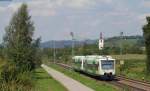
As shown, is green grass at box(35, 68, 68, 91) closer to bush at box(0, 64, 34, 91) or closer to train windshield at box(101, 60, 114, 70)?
bush at box(0, 64, 34, 91)

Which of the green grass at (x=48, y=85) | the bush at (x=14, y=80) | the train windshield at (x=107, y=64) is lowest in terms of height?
the green grass at (x=48, y=85)

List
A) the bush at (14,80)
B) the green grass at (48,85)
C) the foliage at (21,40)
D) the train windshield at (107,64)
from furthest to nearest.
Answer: the train windshield at (107,64) < the foliage at (21,40) < the green grass at (48,85) < the bush at (14,80)

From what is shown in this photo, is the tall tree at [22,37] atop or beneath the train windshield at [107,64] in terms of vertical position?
atop

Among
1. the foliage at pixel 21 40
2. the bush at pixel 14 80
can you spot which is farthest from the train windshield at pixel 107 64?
the bush at pixel 14 80

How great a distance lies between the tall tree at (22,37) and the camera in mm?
51688

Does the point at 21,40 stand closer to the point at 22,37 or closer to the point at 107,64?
the point at 22,37

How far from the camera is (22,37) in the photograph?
174 ft

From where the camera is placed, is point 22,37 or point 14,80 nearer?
point 14,80

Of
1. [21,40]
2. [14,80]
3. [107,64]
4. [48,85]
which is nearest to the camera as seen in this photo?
[14,80]

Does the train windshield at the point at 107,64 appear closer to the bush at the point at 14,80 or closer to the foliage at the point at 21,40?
the foliage at the point at 21,40

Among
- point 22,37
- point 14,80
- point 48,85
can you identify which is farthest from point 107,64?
point 14,80

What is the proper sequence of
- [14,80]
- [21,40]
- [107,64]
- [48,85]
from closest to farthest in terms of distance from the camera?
[14,80]
[48,85]
[21,40]
[107,64]

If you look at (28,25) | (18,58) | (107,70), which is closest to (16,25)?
(28,25)

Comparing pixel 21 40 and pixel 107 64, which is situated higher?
pixel 21 40
